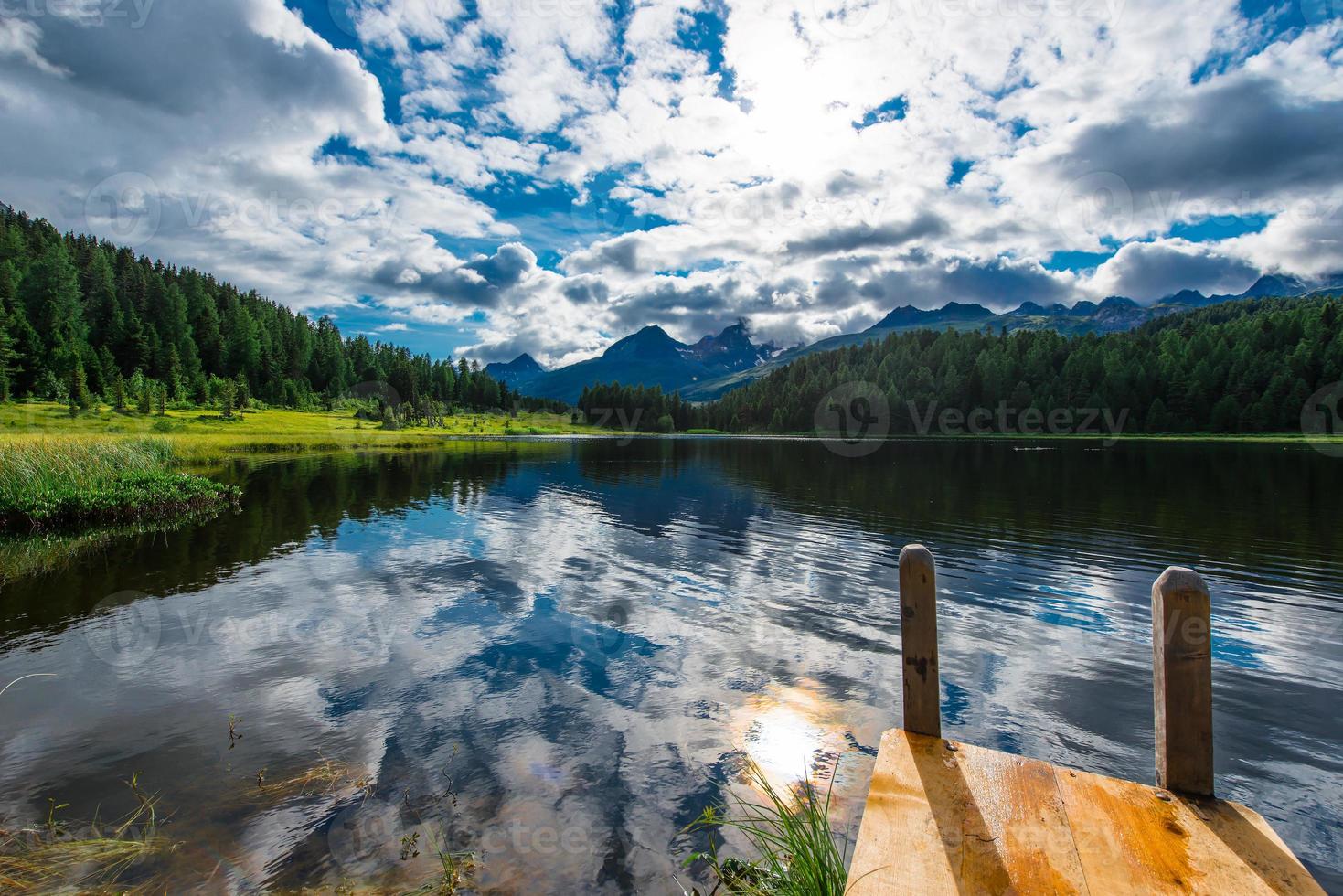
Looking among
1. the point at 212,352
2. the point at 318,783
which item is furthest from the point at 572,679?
the point at 212,352

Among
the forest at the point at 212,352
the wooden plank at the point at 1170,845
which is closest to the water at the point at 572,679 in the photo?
the wooden plank at the point at 1170,845

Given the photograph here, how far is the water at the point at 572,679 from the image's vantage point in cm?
900

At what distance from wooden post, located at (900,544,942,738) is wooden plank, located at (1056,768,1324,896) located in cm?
160

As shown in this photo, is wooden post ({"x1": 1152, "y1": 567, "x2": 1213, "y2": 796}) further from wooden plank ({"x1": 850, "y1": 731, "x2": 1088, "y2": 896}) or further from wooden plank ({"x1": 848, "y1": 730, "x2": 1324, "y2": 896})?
wooden plank ({"x1": 850, "y1": 731, "x2": 1088, "y2": 896})

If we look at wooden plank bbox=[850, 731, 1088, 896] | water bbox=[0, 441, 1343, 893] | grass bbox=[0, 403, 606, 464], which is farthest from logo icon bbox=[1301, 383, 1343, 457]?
grass bbox=[0, 403, 606, 464]

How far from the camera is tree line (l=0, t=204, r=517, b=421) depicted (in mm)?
121438

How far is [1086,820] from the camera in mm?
6148

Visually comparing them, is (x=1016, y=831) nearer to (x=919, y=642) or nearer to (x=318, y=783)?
(x=919, y=642)

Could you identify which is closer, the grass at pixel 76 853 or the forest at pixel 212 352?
the grass at pixel 76 853

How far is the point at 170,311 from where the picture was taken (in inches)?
6737

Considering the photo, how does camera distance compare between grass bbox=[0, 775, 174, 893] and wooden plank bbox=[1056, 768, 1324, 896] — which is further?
grass bbox=[0, 775, 174, 893]

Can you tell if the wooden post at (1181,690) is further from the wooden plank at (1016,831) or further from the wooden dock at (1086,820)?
the wooden plank at (1016,831)

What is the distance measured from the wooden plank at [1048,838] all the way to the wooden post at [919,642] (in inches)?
30.5

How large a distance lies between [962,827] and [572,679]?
1001 centimetres
